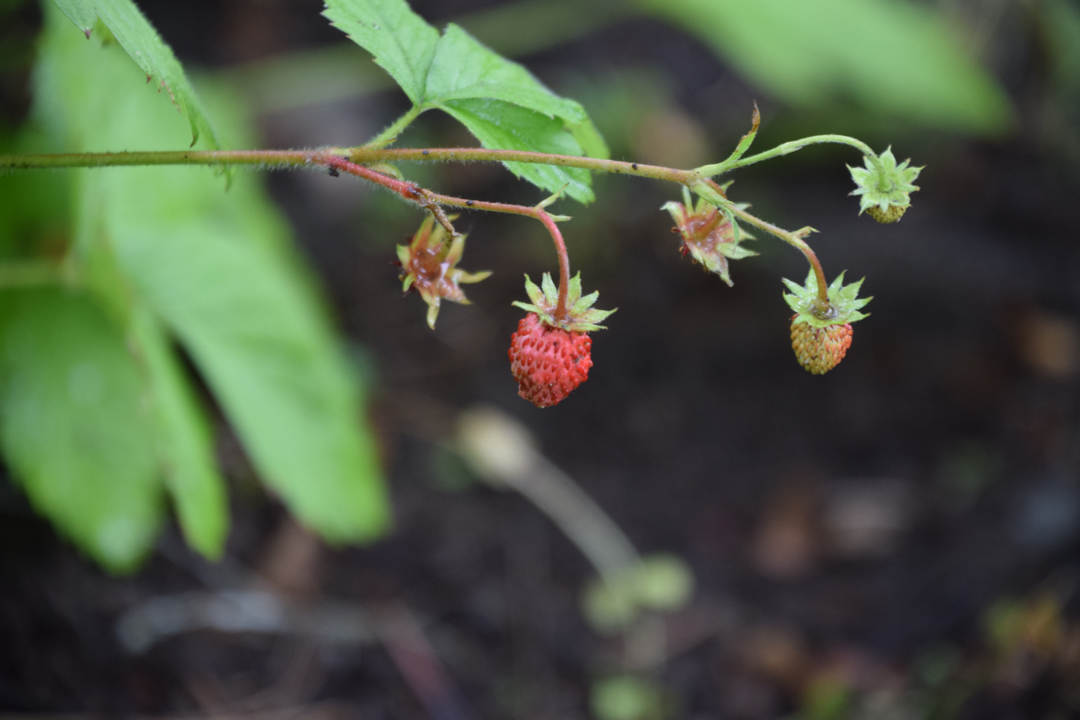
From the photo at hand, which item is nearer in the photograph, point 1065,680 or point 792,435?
point 1065,680

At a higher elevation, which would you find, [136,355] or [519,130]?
[519,130]

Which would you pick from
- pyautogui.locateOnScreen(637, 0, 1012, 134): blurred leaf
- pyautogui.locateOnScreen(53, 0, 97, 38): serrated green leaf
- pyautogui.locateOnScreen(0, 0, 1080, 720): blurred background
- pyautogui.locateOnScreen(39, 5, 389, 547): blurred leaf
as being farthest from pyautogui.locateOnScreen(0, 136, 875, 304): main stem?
pyautogui.locateOnScreen(637, 0, 1012, 134): blurred leaf

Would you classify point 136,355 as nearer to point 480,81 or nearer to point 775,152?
point 480,81

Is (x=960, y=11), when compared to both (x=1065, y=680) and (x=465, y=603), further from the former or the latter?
(x=465, y=603)

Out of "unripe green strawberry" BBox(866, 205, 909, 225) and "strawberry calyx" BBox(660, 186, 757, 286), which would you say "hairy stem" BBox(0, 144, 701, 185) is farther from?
"unripe green strawberry" BBox(866, 205, 909, 225)

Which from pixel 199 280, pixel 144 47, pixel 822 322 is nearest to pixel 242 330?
pixel 199 280

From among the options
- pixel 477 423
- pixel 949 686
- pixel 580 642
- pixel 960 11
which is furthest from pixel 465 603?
pixel 960 11
